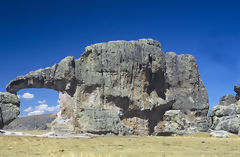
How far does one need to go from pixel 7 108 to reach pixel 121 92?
14.0m

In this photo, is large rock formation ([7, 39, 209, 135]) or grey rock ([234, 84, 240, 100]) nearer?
large rock formation ([7, 39, 209, 135])

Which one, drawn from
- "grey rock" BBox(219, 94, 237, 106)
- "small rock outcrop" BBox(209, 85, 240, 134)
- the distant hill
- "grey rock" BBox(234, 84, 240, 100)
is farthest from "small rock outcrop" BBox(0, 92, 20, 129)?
the distant hill

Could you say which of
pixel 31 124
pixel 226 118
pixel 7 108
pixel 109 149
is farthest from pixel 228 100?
pixel 31 124

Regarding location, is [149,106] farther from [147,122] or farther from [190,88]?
[190,88]

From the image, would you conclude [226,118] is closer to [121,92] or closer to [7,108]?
[121,92]

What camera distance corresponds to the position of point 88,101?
35844 millimetres

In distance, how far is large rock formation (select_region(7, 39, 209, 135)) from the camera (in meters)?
34.9

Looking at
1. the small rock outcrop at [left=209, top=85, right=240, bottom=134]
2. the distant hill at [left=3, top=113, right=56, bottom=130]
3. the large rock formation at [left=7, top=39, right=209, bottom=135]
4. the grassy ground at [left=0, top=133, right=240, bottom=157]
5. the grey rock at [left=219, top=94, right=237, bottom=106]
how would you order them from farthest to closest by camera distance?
the distant hill at [left=3, top=113, right=56, bottom=130], the grey rock at [left=219, top=94, right=237, bottom=106], the small rock outcrop at [left=209, top=85, right=240, bottom=134], the large rock formation at [left=7, top=39, right=209, bottom=135], the grassy ground at [left=0, top=133, right=240, bottom=157]

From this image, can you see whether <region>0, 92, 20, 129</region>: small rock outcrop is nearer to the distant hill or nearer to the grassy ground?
the grassy ground

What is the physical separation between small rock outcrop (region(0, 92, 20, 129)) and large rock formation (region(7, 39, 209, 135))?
93.1 inches

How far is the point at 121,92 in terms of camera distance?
1446 inches

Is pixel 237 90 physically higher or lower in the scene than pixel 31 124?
higher

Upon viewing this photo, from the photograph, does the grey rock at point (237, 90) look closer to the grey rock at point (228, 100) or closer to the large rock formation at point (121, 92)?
the grey rock at point (228, 100)

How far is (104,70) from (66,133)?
375 inches
